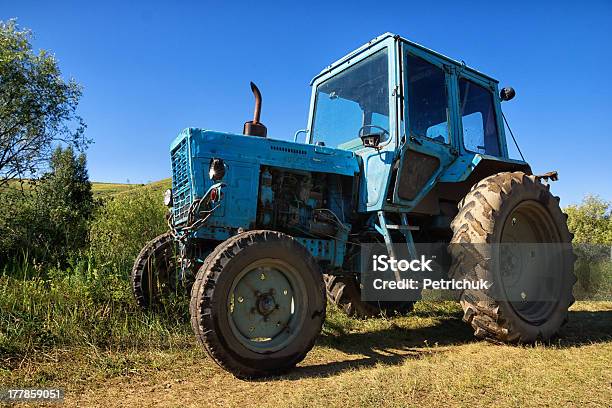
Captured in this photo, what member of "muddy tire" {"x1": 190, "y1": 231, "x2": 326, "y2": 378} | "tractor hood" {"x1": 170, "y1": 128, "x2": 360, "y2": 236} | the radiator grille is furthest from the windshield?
the radiator grille

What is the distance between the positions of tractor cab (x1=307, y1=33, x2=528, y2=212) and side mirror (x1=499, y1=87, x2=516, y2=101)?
20mm

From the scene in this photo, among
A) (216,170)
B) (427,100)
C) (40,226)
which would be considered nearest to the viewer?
(216,170)

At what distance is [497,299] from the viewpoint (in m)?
4.16

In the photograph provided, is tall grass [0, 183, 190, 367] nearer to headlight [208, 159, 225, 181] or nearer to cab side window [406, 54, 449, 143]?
headlight [208, 159, 225, 181]

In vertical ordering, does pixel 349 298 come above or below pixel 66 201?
below

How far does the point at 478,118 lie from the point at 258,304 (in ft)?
13.2

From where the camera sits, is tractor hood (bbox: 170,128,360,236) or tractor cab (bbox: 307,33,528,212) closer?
tractor hood (bbox: 170,128,360,236)

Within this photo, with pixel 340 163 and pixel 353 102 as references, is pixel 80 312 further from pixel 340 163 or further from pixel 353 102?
pixel 353 102

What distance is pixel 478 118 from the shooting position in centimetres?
577

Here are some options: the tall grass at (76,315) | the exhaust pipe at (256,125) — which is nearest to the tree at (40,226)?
the tall grass at (76,315)

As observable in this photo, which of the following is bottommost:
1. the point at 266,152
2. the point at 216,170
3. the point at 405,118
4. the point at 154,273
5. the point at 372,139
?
the point at 154,273

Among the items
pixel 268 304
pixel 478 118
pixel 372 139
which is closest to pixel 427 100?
pixel 478 118

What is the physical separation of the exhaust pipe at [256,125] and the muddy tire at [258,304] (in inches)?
49.7

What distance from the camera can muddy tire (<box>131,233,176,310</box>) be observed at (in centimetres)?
470
